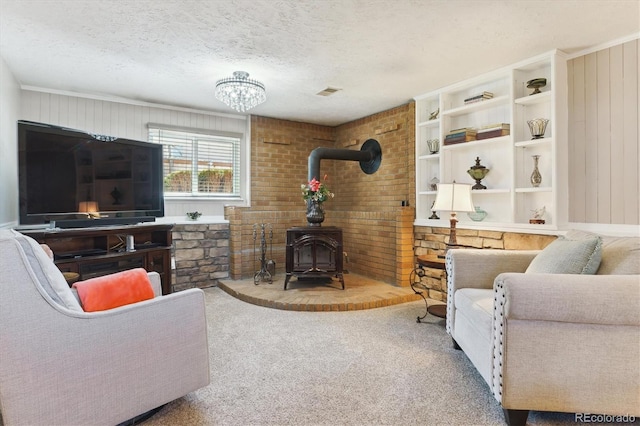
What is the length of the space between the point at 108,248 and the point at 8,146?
1232mm

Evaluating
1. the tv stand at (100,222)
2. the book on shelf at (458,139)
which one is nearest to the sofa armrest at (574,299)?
the book on shelf at (458,139)

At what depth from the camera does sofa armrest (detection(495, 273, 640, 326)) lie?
5.08 ft

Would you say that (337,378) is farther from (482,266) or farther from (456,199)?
(456,199)

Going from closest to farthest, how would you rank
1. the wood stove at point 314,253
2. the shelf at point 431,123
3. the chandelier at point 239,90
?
the chandelier at point 239,90 < the shelf at point 431,123 < the wood stove at point 314,253

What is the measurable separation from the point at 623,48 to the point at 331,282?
358cm

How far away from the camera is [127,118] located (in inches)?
169

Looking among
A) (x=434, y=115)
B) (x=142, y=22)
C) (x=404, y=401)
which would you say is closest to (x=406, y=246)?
(x=434, y=115)

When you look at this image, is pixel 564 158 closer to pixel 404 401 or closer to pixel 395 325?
pixel 395 325

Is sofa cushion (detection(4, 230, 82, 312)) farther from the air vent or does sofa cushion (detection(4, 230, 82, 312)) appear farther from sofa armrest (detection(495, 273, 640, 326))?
the air vent

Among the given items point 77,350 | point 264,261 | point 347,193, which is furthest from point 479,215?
point 77,350

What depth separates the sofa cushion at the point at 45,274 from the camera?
1465mm

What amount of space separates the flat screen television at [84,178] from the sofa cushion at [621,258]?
4039 mm

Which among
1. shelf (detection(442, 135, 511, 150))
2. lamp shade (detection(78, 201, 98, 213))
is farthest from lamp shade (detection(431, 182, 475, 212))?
lamp shade (detection(78, 201, 98, 213))

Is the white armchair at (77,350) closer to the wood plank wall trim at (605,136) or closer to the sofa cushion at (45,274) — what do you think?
the sofa cushion at (45,274)
